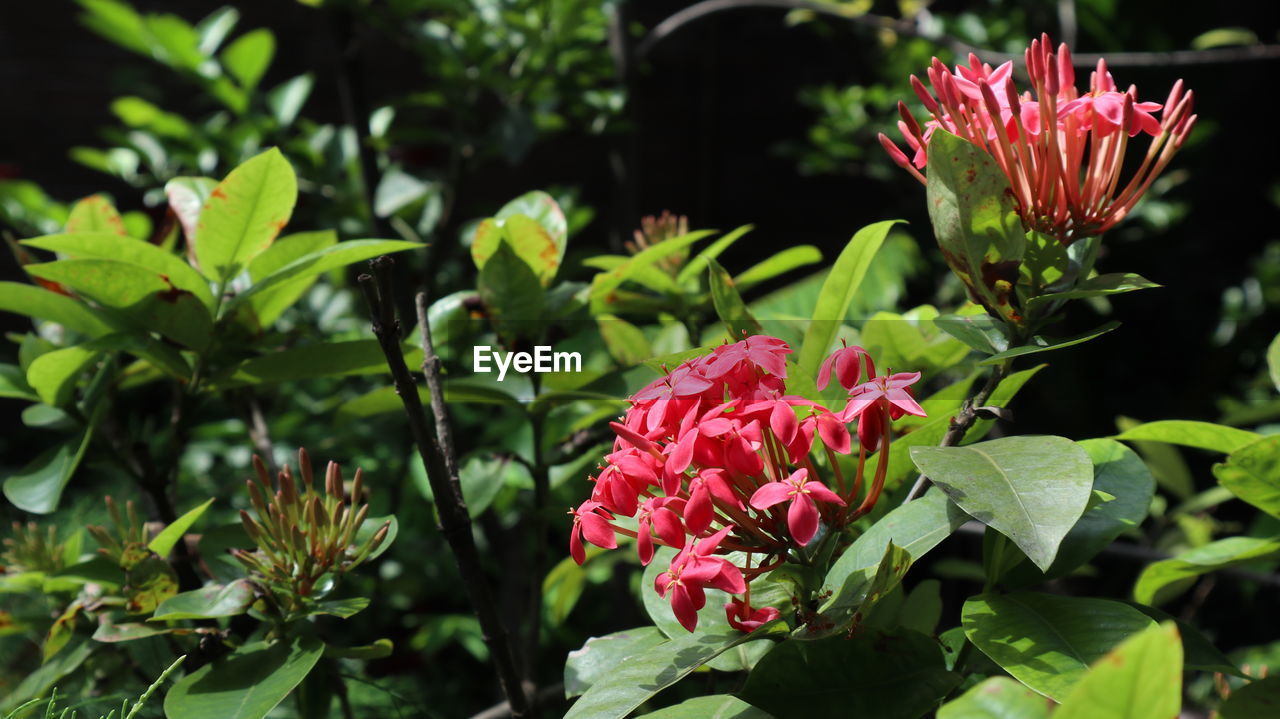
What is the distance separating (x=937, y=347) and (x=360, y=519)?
0.44 meters

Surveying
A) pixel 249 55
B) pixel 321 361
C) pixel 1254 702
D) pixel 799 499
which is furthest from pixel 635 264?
pixel 249 55

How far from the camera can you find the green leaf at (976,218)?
50cm

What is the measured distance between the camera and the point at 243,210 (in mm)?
726

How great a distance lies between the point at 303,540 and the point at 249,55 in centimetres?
109

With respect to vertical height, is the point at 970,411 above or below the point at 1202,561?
above

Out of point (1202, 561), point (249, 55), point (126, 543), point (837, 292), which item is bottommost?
point (1202, 561)

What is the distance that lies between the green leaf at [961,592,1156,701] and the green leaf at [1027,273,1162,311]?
0.53 ft

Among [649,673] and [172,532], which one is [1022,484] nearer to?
[649,673]

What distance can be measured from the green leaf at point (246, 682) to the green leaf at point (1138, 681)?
16.9 inches

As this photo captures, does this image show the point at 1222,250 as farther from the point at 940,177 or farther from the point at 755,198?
the point at 940,177

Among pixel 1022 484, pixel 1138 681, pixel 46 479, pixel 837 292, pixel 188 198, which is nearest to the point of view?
pixel 1138 681

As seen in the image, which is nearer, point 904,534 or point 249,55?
point 904,534

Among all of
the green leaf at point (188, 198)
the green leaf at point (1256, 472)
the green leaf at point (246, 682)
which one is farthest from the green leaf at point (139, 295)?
the green leaf at point (1256, 472)

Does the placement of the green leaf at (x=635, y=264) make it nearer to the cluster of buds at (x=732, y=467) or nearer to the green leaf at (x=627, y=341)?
the green leaf at (x=627, y=341)
